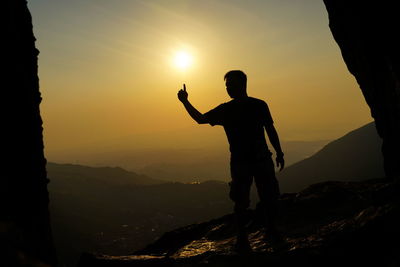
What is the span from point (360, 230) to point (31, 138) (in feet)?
26.4

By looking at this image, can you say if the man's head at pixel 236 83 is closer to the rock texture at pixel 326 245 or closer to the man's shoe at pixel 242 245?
the man's shoe at pixel 242 245

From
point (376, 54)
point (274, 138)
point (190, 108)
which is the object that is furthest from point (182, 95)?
point (376, 54)

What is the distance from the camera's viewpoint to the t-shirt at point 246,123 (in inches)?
297

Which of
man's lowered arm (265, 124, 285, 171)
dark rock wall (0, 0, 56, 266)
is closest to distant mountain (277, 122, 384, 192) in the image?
man's lowered arm (265, 124, 285, 171)

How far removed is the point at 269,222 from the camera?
7.76 meters

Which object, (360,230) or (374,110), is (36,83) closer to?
(360,230)

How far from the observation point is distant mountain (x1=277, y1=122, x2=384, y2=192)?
433 feet

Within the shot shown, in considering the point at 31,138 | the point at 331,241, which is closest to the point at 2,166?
the point at 31,138

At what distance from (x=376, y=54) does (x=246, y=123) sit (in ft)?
26.3

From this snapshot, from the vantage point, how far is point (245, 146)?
296 inches

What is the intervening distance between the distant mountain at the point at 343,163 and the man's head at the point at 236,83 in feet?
409

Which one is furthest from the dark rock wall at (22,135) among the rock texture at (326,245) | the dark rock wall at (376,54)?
the dark rock wall at (376,54)

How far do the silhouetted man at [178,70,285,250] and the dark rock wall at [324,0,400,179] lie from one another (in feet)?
18.4

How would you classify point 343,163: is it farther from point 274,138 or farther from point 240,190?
point 240,190
